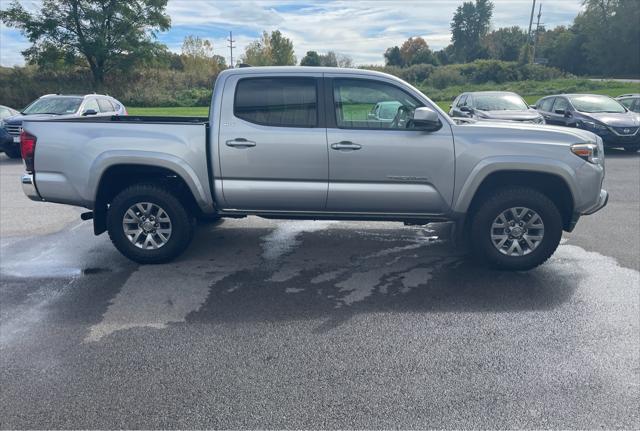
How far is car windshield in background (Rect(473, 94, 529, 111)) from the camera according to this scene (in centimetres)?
1414

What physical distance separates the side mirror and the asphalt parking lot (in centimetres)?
148

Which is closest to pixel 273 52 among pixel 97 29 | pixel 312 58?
pixel 312 58

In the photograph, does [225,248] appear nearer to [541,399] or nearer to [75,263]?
[75,263]

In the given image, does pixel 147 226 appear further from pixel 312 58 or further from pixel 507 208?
pixel 312 58

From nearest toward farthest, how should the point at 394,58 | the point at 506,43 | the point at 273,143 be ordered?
the point at 273,143, the point at 506,43, the point at 394,58

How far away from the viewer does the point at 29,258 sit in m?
5.59

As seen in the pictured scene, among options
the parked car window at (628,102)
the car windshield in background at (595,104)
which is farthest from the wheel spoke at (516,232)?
the parked car window at (628,102)

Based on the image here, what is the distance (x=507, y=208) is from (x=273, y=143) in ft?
7.99

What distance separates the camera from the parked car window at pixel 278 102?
199 inches

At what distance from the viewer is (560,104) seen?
14.8 meters

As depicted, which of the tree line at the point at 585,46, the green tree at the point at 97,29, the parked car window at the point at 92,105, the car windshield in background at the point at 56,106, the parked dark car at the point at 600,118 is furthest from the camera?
the tree line at the point at 585,46

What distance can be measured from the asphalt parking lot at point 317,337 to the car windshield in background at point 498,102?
860 cm

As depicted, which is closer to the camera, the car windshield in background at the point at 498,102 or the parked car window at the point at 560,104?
the car windshield in background at the point at 498,102

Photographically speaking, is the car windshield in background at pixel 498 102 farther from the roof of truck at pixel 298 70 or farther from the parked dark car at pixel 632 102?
the roof of truck at pixel 298 70
